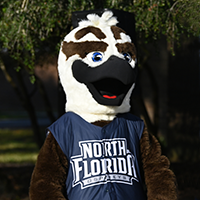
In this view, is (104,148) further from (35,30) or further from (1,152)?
(1,152)

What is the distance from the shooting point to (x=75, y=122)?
2.04m

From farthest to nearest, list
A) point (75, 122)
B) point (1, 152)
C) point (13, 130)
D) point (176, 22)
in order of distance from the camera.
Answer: point (13, 130), point (1, 152), point (176, 22), point (75, 122)

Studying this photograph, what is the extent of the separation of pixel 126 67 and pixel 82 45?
33 cm

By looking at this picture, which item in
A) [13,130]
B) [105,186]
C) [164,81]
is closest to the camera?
[105,186]

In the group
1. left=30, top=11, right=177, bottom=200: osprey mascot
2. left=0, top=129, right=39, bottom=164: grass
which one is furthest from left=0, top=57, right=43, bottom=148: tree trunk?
left=30, top=11, right=177, bottom=200: osprey mascot

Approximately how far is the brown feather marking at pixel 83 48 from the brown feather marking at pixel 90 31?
0.05 meters

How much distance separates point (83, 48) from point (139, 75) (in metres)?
2.93

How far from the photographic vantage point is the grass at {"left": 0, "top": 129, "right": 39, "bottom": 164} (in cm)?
805

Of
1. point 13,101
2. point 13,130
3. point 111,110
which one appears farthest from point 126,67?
point 13,130

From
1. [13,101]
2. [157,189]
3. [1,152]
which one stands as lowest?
[1,152]

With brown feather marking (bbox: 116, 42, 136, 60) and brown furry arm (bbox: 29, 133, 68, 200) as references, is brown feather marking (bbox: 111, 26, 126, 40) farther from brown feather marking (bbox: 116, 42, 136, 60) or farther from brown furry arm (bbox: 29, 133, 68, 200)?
brown furry arm (bbox: 29, 133, 68, 200)

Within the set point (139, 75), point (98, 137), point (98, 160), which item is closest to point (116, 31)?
point (98, 137)

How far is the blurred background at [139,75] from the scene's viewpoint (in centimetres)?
313

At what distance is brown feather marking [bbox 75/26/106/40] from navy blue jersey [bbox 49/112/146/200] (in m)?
0.52
